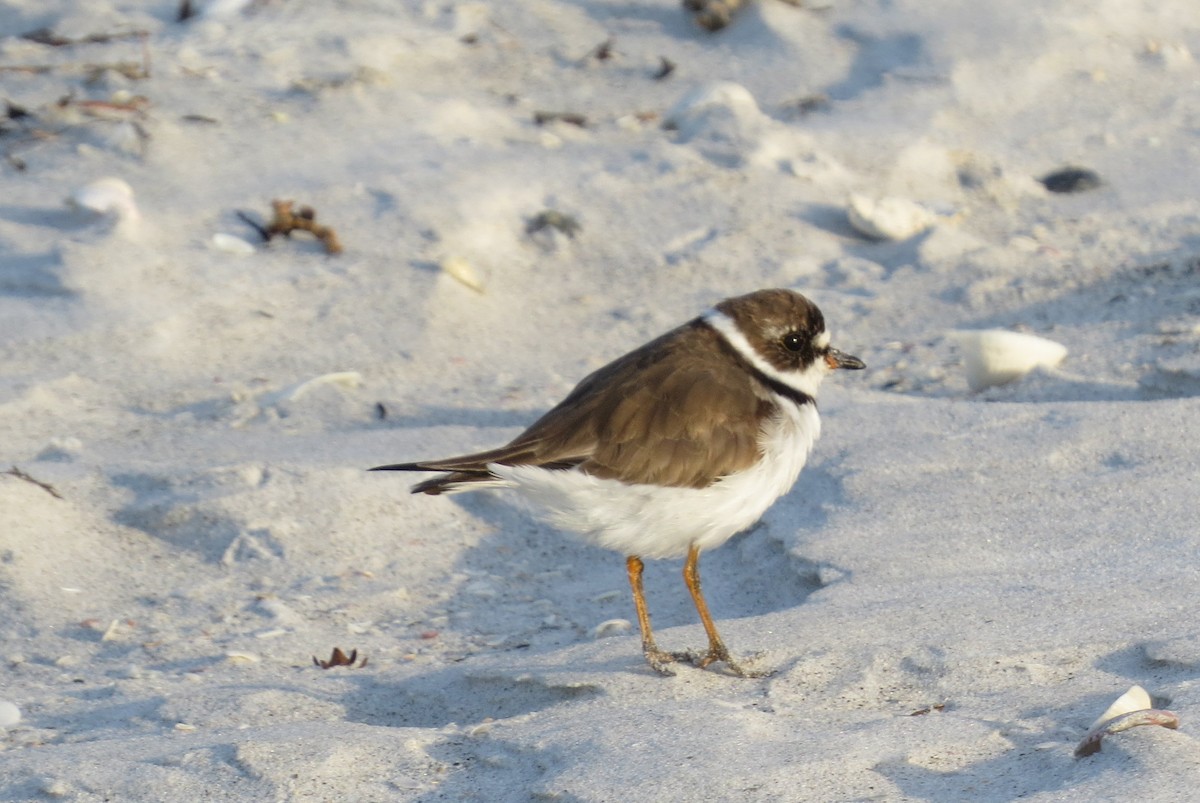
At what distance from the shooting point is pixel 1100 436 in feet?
15.2

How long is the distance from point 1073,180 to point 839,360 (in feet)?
10.3

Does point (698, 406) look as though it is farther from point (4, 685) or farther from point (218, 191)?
point (218, 191)

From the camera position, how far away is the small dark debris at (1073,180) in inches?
276

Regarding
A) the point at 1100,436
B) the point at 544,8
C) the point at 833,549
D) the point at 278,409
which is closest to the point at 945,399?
the point at 1100,436

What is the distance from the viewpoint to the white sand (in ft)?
10.8

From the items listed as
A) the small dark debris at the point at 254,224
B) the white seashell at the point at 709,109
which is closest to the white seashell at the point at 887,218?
the white seashell at the point at 709,109

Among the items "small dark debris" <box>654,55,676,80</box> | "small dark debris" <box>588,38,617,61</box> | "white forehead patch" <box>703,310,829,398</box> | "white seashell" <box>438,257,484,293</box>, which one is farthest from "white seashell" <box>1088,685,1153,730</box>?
"small dark debris" <box>588,38,617,61</box>

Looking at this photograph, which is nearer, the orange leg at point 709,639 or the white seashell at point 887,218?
the orange leg at point 709,639

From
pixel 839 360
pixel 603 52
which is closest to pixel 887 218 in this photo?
pixel 603 52

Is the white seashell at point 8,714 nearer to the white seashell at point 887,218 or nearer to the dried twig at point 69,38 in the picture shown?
the white seashell at point 887,218

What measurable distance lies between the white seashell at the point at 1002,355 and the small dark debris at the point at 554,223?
6.22 ft

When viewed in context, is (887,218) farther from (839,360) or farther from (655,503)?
(655,503)

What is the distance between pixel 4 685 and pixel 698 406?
6.17 feet

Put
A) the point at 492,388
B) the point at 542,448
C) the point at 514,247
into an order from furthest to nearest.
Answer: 1. the point at 514,247
2. the point at 492,388
3. the point at 542,448
